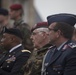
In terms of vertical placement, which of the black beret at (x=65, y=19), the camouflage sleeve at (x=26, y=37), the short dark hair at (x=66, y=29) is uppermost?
the black beret at (x=65, y=19)

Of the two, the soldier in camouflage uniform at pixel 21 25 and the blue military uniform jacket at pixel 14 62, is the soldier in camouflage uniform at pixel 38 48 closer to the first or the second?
the blue military uniform jacket at pixel 14 62

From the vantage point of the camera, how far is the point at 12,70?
9195 millimetres

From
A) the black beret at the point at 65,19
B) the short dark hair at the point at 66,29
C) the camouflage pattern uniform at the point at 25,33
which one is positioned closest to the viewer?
the short dark hair at the point at 66,29

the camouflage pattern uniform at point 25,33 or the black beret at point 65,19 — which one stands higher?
the black beret at point 65,19

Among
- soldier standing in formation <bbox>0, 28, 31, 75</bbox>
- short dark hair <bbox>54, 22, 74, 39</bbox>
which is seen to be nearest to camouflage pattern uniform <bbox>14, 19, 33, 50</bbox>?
soldier standing in formation <bbox>0, 28, 31, 75</bbox>

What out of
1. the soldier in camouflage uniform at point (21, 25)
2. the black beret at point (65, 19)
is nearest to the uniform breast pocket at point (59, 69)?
the black beret at point (65, 19)

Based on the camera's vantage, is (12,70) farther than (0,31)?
No

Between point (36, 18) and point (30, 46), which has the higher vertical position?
point (30, 46)

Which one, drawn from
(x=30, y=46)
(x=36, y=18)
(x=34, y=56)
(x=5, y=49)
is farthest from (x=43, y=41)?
(x=36, y=18)

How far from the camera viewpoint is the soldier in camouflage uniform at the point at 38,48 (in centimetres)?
874

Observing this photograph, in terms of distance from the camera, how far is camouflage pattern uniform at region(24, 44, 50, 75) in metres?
8.71

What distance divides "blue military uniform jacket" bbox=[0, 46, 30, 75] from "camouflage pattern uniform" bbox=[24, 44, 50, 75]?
24 centimetres

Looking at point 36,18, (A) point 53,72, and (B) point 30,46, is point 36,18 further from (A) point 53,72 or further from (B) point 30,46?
(A) point 53,72

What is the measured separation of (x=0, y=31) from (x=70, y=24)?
10.9 ft
